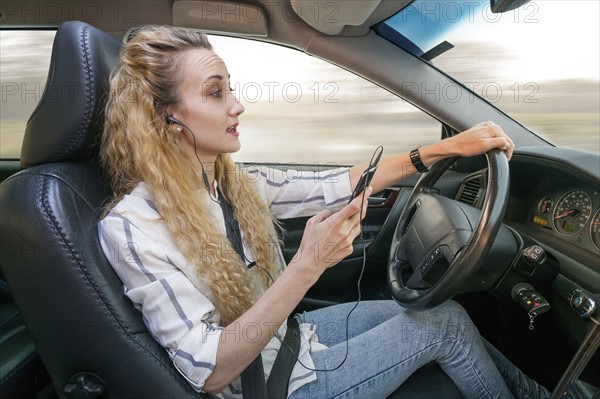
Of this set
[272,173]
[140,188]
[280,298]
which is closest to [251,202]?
[272,173]

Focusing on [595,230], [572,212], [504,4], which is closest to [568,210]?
[572,212]

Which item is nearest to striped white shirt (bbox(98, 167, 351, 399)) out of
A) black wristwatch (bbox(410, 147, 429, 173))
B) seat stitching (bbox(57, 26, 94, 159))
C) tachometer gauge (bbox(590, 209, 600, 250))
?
seat stitching (bbox(57, 26, 94, 159))

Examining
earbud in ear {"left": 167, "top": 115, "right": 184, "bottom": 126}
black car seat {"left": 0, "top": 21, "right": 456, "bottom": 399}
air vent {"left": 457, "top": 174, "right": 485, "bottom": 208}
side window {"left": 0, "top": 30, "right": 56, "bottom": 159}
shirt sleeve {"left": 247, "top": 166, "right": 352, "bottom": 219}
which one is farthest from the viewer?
side window {"left": 0, "top": 30, "right": 56, "bottom": 159}

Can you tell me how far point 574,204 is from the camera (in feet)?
4.17

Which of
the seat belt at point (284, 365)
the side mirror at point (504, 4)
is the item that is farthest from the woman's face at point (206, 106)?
the side mirror at point (504, 4)

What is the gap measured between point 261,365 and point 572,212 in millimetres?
866

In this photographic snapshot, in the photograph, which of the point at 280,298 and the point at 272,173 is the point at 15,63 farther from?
the point at 280,298

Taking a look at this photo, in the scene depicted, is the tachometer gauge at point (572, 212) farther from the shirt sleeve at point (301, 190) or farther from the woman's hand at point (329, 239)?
the woman's hand at point (329, 239)

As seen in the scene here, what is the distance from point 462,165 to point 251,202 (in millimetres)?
824

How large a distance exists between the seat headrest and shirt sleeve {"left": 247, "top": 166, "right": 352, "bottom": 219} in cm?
49

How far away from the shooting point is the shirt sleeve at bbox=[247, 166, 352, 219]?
4.43ft

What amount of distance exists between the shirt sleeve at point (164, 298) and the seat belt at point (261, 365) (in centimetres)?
12

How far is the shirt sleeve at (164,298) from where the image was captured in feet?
2.85

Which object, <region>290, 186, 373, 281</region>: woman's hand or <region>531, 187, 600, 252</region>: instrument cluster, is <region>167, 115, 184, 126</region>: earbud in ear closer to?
<region>290, 186, 373, 281</region>: woman's hand
